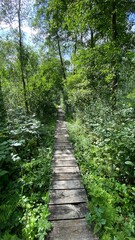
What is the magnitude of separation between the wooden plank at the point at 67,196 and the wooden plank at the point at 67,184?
0.12 m

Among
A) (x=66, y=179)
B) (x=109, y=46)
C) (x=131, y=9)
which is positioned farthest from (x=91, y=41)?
(x=66, y=179)

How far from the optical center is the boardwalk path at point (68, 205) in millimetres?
1875

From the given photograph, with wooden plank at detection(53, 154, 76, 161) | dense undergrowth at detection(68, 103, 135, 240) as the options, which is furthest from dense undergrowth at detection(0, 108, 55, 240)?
dense undergrowth at detection(68, 103, 135, 240)

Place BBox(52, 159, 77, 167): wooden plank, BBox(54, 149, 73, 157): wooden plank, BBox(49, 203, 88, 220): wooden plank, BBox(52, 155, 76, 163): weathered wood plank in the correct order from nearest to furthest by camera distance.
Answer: BBox(49, 203, 88, 220): wooden plank < BBox(52, 159, 77, 167): wooden plank < BBox(52, 155, 76, 163): weathered wood plank < BBox(54, 149, 73, 157): wooden plank

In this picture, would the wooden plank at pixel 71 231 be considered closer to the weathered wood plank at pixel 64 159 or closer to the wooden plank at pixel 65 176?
the wooden plank at pixel 65 176

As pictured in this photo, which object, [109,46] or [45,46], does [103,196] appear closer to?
[109,46]

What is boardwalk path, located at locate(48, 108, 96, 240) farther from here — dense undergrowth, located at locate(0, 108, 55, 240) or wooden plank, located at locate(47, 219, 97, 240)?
dense undergrowth, located at locate(0, 108, 55, 240)

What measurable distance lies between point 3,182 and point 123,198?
2429 millimetres

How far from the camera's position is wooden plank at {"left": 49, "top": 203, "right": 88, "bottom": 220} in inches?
83.8

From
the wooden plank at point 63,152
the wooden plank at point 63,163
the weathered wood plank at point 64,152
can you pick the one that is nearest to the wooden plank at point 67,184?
the wooden plank at point 63,163

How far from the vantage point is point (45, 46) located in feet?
46.9

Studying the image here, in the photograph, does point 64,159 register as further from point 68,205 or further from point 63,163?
point 68,205

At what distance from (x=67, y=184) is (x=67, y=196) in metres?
0.36

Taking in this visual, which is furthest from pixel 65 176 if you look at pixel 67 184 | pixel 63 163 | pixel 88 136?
pixel 88 136
